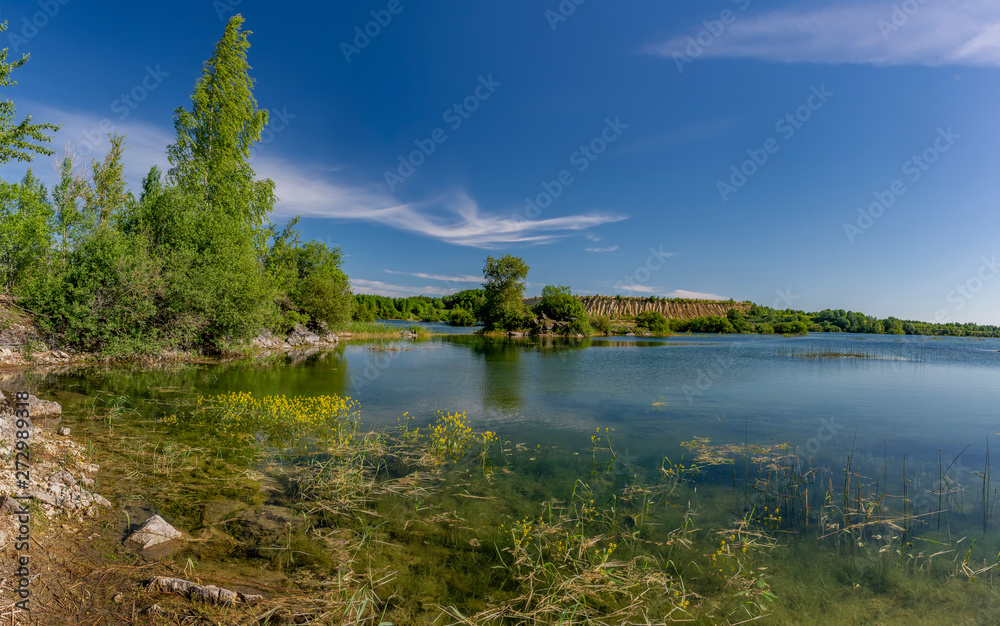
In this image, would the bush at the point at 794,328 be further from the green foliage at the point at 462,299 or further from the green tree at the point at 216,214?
the green tree at the point at 216,214

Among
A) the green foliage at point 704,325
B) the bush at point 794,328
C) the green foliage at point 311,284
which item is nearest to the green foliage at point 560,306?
the green foliage at point 704,325

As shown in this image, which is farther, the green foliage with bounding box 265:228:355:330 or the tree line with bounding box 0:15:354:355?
the green foliage with bounding box 265:228:355:330

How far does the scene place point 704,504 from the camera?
7797mm

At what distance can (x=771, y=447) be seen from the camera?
11148 mm

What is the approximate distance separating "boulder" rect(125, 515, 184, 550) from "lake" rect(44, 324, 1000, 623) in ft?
10.8

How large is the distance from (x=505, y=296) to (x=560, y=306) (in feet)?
34.7

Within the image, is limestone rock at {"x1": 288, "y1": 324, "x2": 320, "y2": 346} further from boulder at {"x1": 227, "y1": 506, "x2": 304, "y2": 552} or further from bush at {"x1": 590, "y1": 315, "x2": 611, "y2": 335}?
bush at {"x1": 590, "y1": 315, "x2": 611, "y2": 335}

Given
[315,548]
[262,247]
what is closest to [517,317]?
[262,247]

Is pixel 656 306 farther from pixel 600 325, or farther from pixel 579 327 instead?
pixel 579 327

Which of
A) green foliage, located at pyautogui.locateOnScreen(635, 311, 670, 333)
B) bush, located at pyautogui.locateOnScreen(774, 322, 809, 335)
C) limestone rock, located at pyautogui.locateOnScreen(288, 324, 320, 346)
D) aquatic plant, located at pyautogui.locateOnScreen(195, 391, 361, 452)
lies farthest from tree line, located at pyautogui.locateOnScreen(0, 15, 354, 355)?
bush, located at pyautogui.locateOnScreen(774, 322, 809, 335)

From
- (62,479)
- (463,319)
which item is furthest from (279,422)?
(463,319)

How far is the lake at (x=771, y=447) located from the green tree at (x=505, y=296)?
4897cm

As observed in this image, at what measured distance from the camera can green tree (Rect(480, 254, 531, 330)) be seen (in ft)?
248

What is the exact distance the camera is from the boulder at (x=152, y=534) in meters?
5.33
